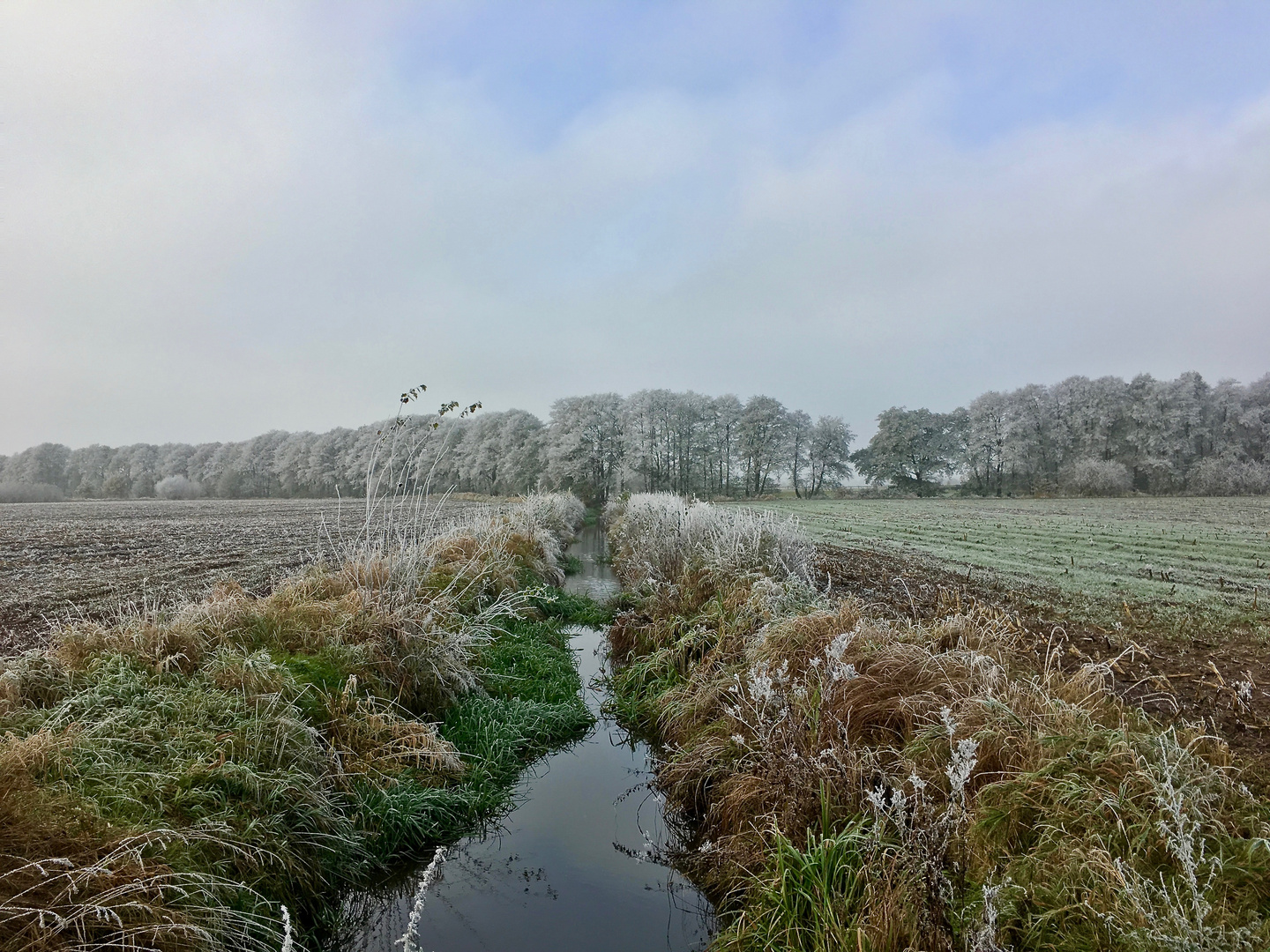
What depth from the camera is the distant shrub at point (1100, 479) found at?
3772 centimetres

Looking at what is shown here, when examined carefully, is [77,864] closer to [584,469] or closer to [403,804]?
[403,804]

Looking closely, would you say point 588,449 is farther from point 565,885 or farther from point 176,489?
point 176,489

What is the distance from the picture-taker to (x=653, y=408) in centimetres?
4488

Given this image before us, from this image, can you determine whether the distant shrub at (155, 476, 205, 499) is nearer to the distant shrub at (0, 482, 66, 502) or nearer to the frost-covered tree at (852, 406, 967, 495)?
the distant shrub at (0, 482, 66, 502)

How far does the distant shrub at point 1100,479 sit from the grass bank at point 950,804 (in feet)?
137

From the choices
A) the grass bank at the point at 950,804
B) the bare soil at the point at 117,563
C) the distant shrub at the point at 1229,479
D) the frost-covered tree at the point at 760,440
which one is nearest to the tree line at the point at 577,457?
the frost-covered tree at the point at 760,440

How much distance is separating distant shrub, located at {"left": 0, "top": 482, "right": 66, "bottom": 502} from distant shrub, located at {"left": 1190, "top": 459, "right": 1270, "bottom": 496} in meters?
79.4

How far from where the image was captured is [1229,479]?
33.7 meters

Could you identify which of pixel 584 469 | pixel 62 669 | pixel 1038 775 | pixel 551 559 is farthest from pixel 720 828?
pixel 584 469

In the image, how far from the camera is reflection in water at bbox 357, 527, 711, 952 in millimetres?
3279

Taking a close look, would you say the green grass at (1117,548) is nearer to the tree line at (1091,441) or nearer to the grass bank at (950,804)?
the grass bank at (950,804)

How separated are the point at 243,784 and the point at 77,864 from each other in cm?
95

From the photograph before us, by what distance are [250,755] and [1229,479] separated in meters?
46.7

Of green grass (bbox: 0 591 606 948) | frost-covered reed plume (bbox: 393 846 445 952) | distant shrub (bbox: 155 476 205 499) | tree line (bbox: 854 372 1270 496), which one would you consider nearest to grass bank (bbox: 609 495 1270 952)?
frost-covered reed plume (bbox: 393 846 445 952)
